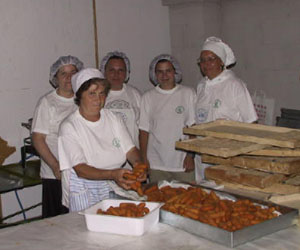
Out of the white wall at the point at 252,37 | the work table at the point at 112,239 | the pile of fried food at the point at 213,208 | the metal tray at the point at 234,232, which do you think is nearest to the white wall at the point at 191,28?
the white wall at the point at 252,37

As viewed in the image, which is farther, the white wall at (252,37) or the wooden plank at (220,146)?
the white wall at (252,37)

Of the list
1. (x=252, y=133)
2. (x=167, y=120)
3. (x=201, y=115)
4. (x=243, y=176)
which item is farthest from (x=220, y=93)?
(x=243, y=176)

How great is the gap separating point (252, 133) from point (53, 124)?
4.65 ft

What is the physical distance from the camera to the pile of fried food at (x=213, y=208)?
1.99 metres

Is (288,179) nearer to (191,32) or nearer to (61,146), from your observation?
(61,146)

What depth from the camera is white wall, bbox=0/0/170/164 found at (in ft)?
13.3

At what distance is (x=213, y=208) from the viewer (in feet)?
6.93

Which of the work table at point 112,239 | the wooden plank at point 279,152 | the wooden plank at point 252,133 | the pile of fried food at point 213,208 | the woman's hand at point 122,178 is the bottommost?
the work table at point 112,239

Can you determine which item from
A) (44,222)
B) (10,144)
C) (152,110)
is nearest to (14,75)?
(10,144)

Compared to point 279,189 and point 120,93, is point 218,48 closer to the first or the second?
point 120,93

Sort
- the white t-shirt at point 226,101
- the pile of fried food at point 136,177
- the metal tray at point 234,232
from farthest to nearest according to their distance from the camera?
the white t-shirt at point 226,101 < the pile of fried food at point 136,177 < the metal tray at point 234,232

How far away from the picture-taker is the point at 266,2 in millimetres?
4266

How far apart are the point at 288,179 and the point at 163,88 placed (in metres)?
1.51

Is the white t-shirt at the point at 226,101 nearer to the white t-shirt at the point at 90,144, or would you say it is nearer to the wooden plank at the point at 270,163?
the wooden plank at the point at 270,163
